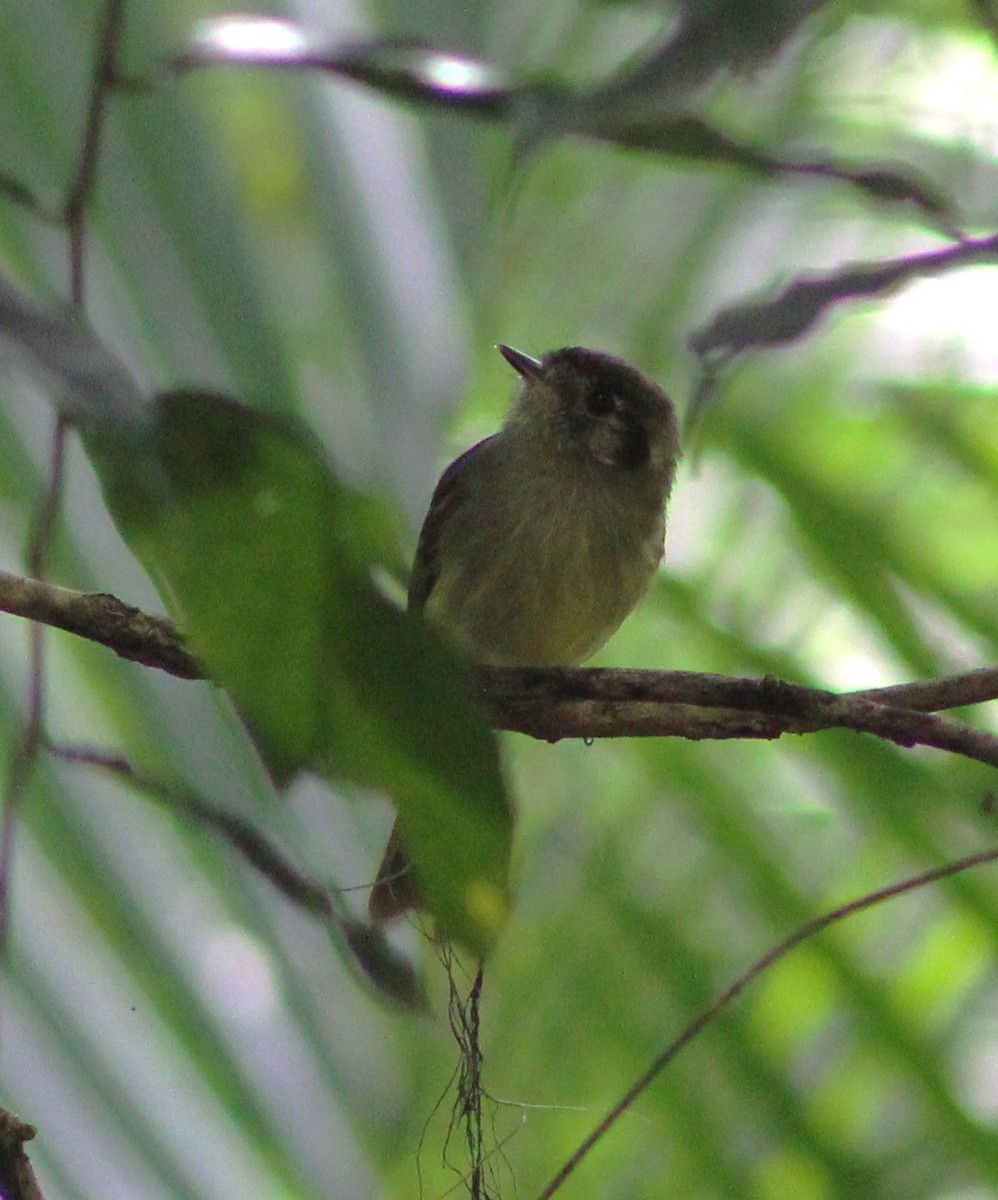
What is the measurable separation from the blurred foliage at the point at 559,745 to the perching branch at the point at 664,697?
1.17 ft

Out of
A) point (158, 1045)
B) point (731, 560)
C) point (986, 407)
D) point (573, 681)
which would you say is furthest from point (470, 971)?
point (986, 407)

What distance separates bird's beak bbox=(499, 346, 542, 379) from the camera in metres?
3.55

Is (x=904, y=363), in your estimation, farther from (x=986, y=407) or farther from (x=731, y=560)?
(x=731, y=560)

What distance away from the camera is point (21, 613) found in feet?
5.24

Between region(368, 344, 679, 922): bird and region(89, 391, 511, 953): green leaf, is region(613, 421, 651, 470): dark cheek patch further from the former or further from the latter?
region(89, 391, 511, 953): green leaf

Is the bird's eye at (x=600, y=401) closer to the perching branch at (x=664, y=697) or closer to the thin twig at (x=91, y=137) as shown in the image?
the perching branch at (x=664, y=697)

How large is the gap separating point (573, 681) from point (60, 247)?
2.96 ft

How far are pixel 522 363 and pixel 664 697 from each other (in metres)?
1.95

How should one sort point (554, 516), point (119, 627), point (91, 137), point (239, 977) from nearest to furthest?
point (91, 137) < point (119, 627) < point (239, 977) < point (554, 516)

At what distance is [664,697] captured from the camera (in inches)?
67.4

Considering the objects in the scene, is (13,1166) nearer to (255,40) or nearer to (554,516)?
(255,40)

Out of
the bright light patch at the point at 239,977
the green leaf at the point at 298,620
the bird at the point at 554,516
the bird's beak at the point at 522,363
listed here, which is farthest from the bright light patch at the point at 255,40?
the bird's beak at the point at 522,363

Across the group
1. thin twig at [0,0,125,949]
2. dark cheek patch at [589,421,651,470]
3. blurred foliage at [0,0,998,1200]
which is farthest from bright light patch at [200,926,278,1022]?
dark cheek patch at [589,421,651,470]

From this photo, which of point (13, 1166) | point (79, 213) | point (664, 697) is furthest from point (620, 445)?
point (79, 213)
